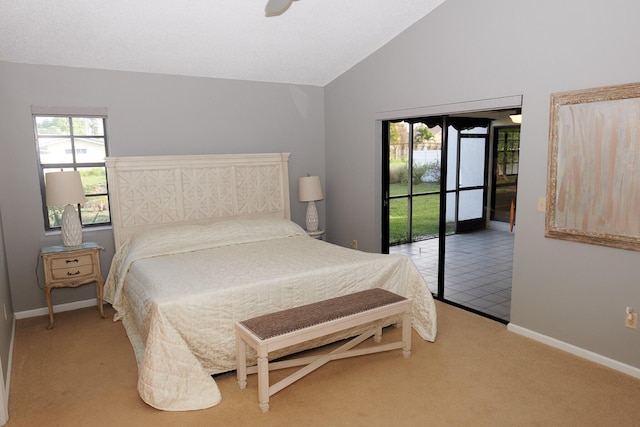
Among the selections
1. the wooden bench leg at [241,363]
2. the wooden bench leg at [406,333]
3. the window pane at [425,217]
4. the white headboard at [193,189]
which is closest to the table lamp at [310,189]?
the white headboard at [193,189]

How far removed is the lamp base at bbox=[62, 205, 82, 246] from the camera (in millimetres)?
3848

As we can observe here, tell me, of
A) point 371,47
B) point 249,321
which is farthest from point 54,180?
point 371,47

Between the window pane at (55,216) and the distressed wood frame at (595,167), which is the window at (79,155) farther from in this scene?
the distressed wood frame at (595,167)

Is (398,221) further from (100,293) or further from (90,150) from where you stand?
(90,150)

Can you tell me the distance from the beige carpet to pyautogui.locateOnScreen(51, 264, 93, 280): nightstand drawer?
53 centimetres

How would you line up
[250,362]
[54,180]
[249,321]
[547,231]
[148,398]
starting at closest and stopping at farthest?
[148,398]
[249,321]
[250,362]
[547,231]
[54,180]

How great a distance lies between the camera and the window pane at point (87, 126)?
4141 mm

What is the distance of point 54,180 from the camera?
12.2 feet

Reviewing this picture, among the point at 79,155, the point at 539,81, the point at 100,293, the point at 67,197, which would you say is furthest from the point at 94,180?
the point at 539,81

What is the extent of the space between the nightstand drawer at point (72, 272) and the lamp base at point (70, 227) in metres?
0.21

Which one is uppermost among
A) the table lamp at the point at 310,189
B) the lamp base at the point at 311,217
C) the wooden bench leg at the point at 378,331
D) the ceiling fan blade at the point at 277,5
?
the ceiling fan blade at the point at 277,5

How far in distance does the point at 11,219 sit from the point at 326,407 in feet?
10.3

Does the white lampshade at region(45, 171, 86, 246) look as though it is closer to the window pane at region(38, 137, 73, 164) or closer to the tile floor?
the window pane at region(38, 137, 73, 164)

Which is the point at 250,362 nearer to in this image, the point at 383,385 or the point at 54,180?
the point at 383,385
